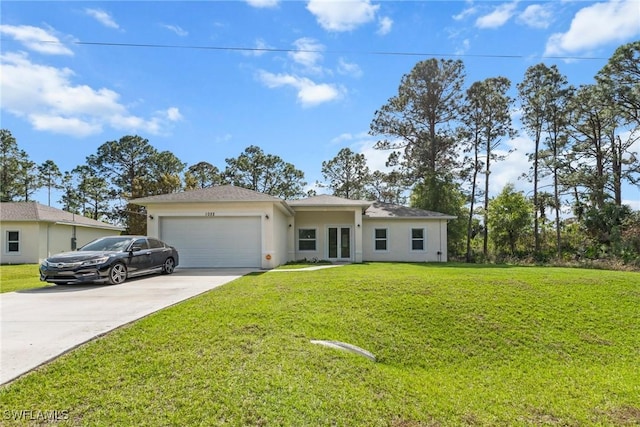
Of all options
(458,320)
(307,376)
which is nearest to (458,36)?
(458,320)

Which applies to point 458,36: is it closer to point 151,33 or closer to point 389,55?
point 389,55

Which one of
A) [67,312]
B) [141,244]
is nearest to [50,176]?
[141,244]

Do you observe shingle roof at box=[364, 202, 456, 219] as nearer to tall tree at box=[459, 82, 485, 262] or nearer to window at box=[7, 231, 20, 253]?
tall tree at box=[459, 82, 485, 262]

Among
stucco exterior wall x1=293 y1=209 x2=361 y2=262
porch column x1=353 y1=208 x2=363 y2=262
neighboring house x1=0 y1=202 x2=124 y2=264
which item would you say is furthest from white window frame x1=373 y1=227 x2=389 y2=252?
neighboring house x1=0 y1=202 x2=124 y2=264

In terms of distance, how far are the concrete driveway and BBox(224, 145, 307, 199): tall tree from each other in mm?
27062

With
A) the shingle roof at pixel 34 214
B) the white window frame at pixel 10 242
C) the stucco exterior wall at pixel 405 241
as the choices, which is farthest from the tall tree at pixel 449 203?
the white window frame at pixel 10 242

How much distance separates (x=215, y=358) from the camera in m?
4.27

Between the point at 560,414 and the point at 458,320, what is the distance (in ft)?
8.41

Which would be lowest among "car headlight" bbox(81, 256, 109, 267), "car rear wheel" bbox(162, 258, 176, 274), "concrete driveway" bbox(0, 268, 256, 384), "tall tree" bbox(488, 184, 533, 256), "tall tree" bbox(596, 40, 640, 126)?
"concrete driveway" bbox(0, 268, 256, 384)

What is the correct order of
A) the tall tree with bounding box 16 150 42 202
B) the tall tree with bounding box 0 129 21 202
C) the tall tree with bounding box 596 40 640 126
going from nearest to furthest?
the tall tree with bounding box 596 40 640 126 < the tall tree with bounding box 0 129 21 202 < the tall tree with bounding box 16 150 42 202

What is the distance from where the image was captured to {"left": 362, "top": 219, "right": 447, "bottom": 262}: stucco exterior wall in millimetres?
19047

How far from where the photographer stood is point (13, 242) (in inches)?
758

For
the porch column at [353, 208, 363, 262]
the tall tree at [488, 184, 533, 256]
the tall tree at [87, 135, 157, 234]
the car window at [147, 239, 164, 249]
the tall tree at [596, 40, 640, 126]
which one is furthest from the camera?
the tall tree at [87, 135, 157, 234]

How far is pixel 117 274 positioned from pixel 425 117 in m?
21.8
